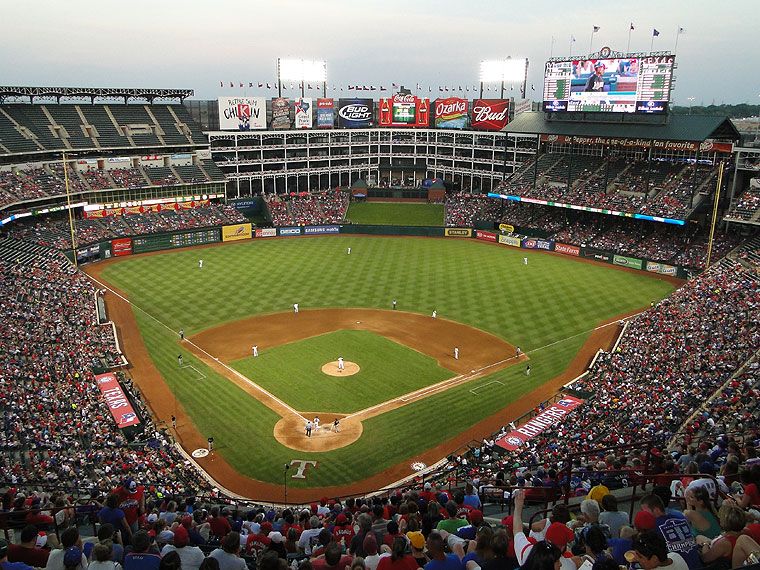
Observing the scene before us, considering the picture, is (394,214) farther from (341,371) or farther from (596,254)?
(341,371)

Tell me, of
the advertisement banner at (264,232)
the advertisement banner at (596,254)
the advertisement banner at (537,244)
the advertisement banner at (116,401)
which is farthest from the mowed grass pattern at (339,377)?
the advertisement banner at (264,232)

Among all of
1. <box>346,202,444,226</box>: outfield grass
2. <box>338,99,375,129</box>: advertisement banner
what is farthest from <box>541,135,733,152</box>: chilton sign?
<box>338,99,375,129</box>: advertisement banner

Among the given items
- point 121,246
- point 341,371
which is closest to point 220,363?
point 341,371

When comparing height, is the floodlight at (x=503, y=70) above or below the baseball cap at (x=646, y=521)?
above

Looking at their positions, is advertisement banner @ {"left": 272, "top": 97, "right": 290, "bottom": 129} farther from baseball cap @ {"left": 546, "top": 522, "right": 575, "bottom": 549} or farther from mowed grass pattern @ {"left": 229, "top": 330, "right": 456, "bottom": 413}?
baseball cap @ {"left": 546, "top": 522, "right": 575, "bottom": 549}

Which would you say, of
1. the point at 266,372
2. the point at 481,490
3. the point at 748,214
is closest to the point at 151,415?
the point at 266,372

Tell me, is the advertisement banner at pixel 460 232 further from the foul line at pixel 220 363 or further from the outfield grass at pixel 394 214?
the foul line at pixel 220 363
